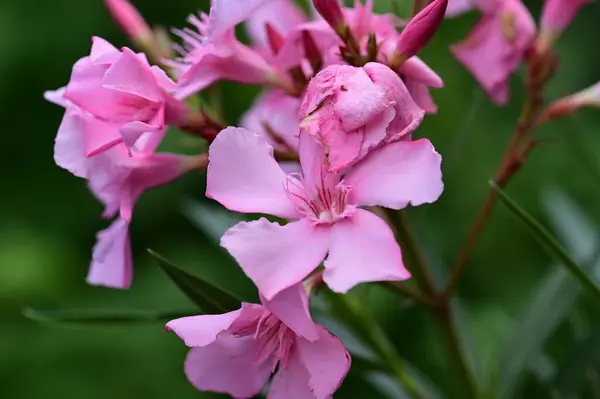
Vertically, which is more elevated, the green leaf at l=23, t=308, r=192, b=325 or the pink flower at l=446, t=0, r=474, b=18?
the pink flower at l=446, t=0, r=474, b=18

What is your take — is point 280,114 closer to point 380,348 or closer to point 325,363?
point 380,348

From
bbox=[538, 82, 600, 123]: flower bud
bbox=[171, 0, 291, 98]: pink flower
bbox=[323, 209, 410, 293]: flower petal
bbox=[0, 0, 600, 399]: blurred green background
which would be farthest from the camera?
bbox=[0, 0, 600, 399]: blurred green background

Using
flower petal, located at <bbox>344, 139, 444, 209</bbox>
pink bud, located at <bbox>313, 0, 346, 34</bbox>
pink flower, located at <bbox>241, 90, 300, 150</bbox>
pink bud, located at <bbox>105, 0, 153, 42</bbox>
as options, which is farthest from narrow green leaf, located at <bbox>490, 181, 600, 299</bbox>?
pink bud, located at <bbox>105, 0, 153, 42</bbox>

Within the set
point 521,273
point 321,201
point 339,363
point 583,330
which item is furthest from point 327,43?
point 521,273

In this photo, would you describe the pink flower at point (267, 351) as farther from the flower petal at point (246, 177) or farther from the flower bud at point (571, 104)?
the flower bud at point (571, 104)

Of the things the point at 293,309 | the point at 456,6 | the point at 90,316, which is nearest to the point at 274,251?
the point at 293,309

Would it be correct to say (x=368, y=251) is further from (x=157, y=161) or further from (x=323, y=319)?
(x=323, y=319)

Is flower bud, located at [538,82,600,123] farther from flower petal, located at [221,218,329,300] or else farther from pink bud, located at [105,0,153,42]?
pink bud, located at [105,0,153,42]
